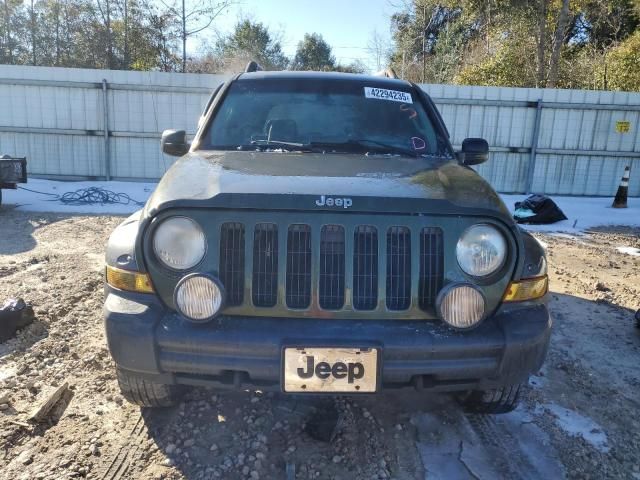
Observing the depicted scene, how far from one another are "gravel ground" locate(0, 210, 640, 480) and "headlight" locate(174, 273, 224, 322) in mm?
760

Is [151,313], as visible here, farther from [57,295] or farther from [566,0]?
[566,0]

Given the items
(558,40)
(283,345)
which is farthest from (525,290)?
(558,40)

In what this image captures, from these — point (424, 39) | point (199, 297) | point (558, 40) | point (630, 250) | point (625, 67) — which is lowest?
point (630, 250)

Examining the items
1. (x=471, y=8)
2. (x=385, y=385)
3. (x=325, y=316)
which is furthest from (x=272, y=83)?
(x=471, y=8)

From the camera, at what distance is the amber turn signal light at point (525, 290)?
2.30 metres

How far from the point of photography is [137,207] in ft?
31.3

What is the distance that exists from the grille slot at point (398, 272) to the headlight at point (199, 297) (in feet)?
2.40

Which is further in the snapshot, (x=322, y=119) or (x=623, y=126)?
(x=623, y=126)

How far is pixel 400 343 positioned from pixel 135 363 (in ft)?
3.72

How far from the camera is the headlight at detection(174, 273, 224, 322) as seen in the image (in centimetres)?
211

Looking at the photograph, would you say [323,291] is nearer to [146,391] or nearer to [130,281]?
[130,281]

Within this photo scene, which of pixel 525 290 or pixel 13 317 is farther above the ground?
pixel 525 290

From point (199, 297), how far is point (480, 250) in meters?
1.24

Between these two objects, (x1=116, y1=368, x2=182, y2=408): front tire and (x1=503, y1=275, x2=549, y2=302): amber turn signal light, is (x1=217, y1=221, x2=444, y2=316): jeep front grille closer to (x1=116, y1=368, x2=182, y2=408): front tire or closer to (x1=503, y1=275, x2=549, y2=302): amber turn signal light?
(x1=503, y1=275, x2=549, y2=302): amber turn signal light
